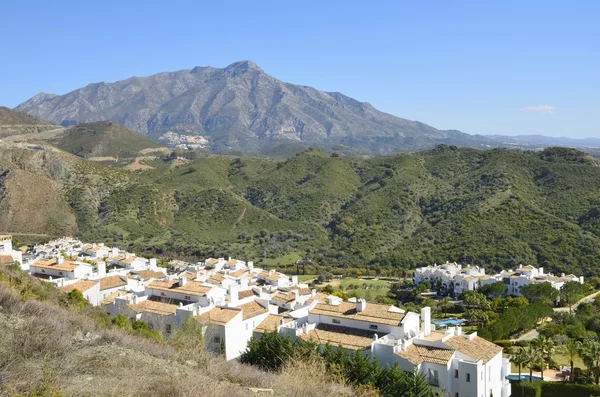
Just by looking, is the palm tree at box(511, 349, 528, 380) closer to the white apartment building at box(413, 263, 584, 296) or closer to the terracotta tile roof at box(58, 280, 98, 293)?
the terracotta tile roof at box(58, 280, 98, 293)

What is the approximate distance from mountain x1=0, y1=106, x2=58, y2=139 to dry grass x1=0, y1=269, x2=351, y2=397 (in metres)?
117

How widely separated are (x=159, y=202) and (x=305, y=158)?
3911 cm

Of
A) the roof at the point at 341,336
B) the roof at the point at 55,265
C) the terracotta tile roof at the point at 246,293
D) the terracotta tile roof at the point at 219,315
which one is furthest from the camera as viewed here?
the roof at the point at 55,265

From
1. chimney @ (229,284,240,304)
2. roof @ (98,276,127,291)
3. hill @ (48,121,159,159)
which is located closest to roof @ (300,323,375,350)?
chimney @ (229,284,240,304)

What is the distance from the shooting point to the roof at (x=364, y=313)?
25078mm

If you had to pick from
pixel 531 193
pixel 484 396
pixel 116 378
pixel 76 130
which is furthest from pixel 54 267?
pixel 76 130

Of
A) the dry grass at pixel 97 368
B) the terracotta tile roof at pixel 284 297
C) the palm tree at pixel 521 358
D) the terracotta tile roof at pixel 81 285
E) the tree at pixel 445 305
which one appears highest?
the dry grass at pixel 97 368

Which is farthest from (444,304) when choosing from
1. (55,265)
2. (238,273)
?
(55,265)

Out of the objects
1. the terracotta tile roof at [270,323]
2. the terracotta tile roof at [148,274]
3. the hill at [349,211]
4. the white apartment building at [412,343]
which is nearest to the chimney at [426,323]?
the white apartment building at [412,343]

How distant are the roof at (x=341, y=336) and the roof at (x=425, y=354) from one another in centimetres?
185

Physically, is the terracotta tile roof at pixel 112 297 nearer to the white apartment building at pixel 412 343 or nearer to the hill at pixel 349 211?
the white apartment building at pixel 412 343

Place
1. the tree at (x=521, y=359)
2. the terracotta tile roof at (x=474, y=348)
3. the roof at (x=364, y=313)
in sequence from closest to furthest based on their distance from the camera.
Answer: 1. the terracotta tile roof at (x=474, y=348)
2. the roof at (x=364, y=313)
3. the tree at (x=521, y=359)

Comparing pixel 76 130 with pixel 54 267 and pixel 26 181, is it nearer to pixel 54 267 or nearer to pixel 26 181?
pixel 26 181

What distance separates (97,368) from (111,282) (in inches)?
1047
